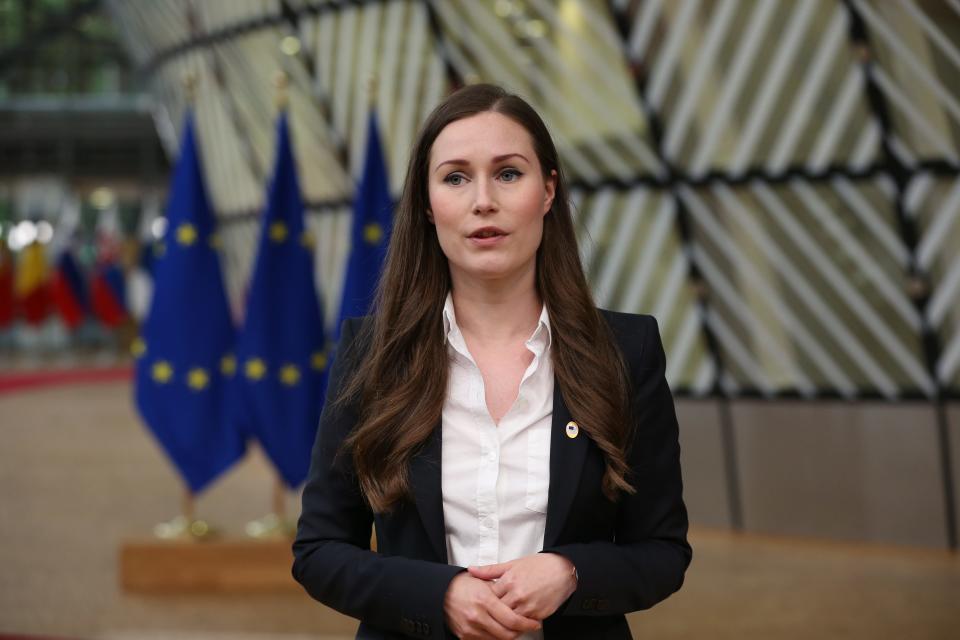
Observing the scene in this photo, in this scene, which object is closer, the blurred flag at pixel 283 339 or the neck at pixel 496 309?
the neck at pixel 496 309

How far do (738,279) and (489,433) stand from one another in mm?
9264

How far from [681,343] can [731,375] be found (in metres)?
0.55

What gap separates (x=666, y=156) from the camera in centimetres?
1122

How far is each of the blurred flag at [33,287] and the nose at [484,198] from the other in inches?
1219

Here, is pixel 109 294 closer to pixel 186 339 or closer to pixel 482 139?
pixel 186 339

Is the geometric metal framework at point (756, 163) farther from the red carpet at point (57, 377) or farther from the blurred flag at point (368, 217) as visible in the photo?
the red carpet at point (57, 377)

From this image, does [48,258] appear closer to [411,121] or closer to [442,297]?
[411,121]

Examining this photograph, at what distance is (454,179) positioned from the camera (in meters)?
2.22

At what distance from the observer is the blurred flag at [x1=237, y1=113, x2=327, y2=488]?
9398 millimetres

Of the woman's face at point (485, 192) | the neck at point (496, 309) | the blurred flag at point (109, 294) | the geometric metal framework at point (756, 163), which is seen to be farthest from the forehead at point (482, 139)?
the blurred flag at point (109, 294)

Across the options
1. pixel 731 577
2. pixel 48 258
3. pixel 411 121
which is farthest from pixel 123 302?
pixel 731 577

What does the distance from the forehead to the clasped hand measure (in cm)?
70

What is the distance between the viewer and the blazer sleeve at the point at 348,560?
2140 mm

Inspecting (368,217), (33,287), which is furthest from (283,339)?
(33,287)
